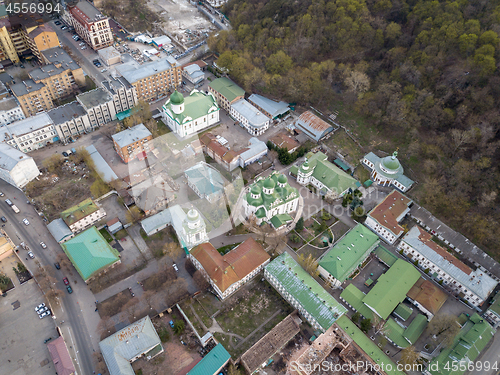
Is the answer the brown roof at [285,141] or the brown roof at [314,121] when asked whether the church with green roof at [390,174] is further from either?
the brown roof at [285,141]

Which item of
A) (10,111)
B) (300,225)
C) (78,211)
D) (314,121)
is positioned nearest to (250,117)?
(314,121)

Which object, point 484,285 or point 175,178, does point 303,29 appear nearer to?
point 175,178

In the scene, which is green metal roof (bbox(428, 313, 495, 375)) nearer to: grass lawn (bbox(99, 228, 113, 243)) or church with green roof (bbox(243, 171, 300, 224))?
church with green roof (bbox(243, 171, 300, 224))

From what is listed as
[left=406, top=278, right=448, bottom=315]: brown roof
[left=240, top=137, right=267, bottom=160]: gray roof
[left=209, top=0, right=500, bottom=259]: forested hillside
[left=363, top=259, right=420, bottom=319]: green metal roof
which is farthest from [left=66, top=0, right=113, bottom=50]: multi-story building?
[left=406, top=278, right=448, bottom=315]: brown roof

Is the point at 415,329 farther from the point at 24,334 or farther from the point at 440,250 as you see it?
the point at 24,334

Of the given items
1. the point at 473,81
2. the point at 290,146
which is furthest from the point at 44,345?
the point at 473,81

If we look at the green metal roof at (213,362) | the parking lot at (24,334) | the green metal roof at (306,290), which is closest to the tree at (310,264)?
the green metal roof at (306,290)

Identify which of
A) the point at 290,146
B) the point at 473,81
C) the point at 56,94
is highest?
the point at 473,81
